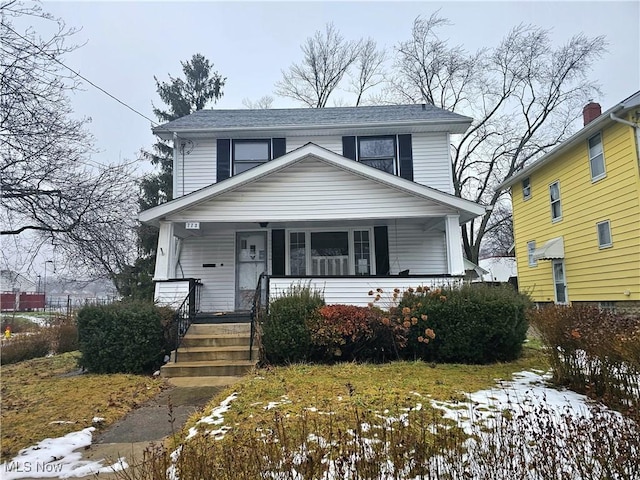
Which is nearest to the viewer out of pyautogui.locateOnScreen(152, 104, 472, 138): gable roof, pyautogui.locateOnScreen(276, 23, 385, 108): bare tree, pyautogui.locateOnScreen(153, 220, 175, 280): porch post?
pyautogui.locateOnScreen(153, 220, 175, 280): porch post

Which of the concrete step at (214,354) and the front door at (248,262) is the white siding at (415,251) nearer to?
the front door at (248,262)

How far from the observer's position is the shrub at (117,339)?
24.5 ft

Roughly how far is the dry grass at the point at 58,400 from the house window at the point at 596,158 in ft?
45.5

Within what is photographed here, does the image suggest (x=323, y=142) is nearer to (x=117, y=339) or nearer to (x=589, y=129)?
(x=117, y=339)

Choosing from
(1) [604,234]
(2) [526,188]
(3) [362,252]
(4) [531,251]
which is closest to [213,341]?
(3) [362,252]

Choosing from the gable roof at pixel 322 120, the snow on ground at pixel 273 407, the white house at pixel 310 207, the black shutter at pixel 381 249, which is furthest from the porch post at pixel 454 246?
the gable roof at pixel 322 120

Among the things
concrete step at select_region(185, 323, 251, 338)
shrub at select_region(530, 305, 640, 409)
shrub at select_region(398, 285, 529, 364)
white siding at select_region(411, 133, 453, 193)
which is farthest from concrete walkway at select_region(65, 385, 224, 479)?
white siding at select_region(411, 133, 453, 193)

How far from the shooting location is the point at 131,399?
5812 mm

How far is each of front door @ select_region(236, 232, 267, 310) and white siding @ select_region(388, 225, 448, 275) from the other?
3.76 meters

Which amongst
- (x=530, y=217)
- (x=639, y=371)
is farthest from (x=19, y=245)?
(x=530, y=217)

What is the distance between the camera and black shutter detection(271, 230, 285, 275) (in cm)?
1126

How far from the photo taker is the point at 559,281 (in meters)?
15.4

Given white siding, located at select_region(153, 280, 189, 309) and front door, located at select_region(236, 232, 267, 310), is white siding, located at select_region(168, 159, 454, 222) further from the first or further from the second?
front door, located at select_region(236, 232, 267, 310)

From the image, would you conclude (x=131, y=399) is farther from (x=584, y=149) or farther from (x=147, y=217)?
(x=584, y=149)
